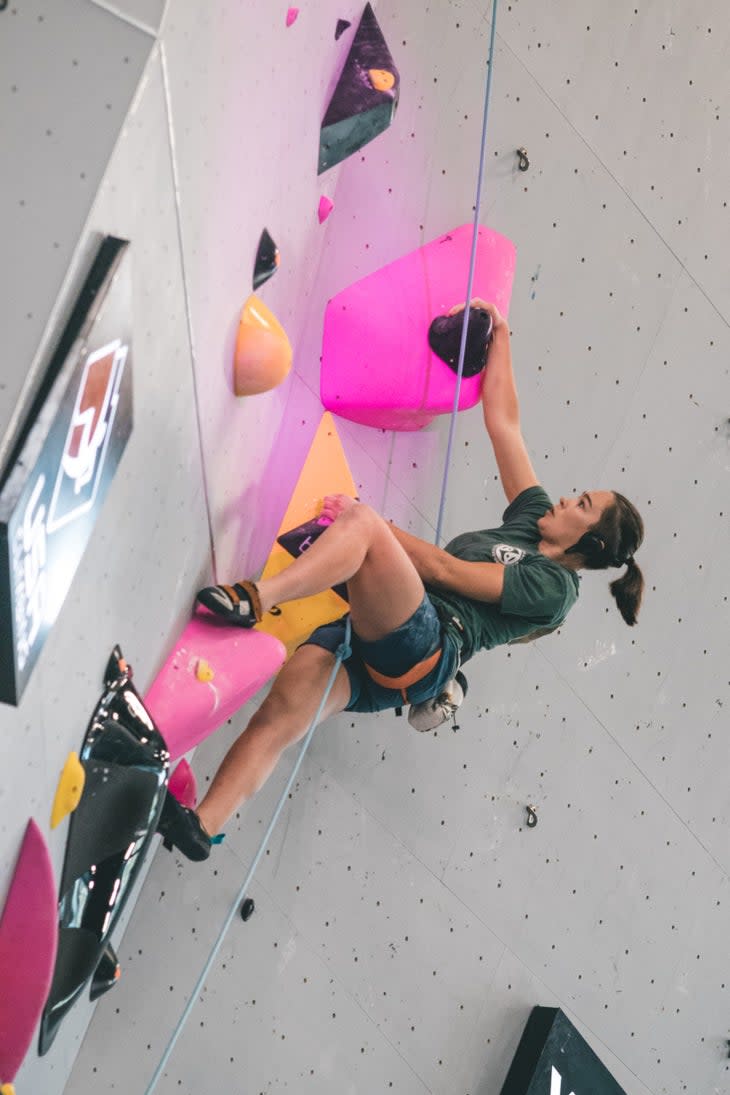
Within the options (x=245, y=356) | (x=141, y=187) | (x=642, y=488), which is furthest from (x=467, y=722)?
(x=141, y=187)

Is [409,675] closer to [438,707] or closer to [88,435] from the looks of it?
[438,707]

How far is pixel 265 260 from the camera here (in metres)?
2.46

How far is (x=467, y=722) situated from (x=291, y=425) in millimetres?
959

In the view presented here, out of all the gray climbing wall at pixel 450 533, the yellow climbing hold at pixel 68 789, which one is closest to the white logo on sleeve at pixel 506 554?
the gray climbing wall at pixel 450 533

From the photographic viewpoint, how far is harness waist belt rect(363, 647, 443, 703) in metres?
2.80

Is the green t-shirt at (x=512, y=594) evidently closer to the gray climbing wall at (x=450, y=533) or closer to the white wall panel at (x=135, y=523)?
the gray climbing wall at (x=450, y=533)

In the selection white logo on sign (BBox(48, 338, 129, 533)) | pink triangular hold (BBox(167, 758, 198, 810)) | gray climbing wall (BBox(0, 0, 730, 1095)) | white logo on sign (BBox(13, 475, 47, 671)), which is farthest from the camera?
pink triangular hold (BBox(167, 758, 198, 810))

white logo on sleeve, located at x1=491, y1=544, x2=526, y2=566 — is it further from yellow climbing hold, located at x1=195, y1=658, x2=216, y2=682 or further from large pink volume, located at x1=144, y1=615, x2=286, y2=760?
yellow climbing hold, located at x1=195, y1=658, x2=216, y2=682

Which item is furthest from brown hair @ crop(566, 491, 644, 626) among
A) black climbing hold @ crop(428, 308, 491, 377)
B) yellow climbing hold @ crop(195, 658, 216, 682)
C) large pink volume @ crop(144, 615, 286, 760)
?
yellow climbing hold @ crop(195, 658, 216, 682)

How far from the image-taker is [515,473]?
10.3ft

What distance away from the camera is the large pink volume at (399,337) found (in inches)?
122

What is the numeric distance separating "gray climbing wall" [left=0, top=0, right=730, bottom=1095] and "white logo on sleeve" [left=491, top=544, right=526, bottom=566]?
509 millimetres

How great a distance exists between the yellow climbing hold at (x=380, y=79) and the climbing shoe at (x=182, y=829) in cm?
143

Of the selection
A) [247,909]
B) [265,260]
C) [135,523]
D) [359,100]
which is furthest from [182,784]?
[359,100]
